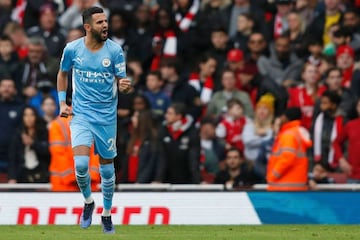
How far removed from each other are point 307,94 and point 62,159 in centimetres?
454

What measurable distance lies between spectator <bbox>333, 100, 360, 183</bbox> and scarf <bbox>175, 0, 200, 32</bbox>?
15.2 feet

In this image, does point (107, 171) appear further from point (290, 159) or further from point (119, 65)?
point (290, 159)

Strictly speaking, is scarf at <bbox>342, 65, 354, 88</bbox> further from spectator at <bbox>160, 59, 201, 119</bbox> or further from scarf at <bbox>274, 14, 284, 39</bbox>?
spectator at <bbox>160, 59, 201, 119</bbox>

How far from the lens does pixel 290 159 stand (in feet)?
58.3

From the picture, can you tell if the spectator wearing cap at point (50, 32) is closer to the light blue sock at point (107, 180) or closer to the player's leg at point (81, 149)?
the light blue sock at point (107, 180)

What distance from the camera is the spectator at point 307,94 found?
20469 mm

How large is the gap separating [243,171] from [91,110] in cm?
568

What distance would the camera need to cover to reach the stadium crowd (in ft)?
63.4

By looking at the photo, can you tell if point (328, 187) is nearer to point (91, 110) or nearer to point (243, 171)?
point (243, 171)

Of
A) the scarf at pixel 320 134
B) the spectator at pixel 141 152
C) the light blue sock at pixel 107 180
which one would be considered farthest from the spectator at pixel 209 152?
the light blue sock at pixel 107 180

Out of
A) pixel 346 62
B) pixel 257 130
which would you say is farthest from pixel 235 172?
pixel 346 62

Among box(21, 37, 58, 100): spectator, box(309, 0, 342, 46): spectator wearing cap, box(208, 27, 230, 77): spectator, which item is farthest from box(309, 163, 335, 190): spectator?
box(21, 37, 58, 100): spectator

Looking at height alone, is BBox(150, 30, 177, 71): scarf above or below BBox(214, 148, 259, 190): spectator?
above

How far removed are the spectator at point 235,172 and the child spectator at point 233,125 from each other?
0.83 metres
